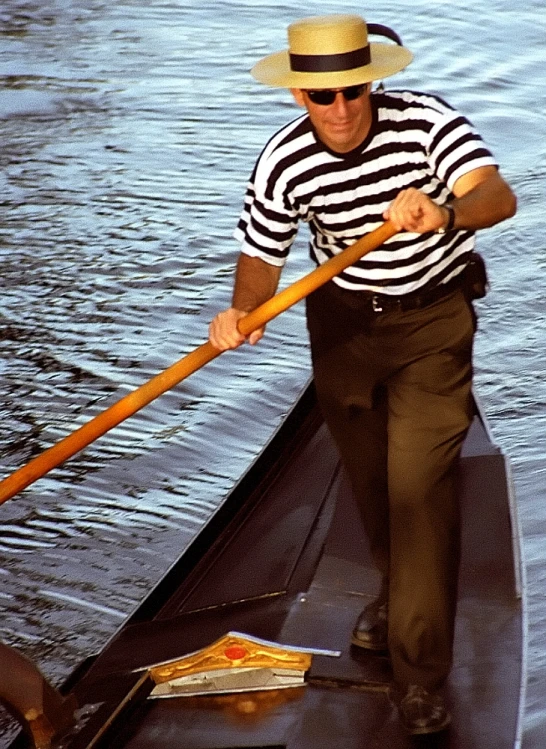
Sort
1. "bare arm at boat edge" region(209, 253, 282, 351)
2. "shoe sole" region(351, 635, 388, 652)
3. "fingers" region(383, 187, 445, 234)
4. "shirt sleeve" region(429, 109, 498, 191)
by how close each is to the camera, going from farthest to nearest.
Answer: "shoe sole" region(351, 635, 388, 652), "bare arm at boat edge" region(209, 253, 282, 351), "shirt sleeve" region(429, 109, 498, 191), "fingers" region(383, 187, 445, 234)

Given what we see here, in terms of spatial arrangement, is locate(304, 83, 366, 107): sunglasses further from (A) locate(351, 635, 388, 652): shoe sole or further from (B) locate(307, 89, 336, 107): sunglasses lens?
(A) locate(351, 635, 388, 652): shoe sole

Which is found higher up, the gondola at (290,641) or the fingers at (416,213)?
the fingers at (416,213)

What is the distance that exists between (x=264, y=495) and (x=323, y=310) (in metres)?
1.06

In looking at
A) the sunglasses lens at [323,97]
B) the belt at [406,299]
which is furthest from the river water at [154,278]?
the sunglasses lens at [323,97]

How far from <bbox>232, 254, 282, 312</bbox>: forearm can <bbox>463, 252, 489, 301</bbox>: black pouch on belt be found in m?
0.39

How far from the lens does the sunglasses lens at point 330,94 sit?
2658mm

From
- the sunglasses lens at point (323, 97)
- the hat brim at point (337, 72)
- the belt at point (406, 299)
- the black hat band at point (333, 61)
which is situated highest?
the black hat band at point (333, 61)

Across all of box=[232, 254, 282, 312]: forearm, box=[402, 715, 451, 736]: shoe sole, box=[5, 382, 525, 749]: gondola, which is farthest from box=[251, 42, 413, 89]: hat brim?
box=[402, 715, 451, 736]: shoe sole

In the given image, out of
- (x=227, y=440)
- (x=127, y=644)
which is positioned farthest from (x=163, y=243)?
(x=127, y=644)

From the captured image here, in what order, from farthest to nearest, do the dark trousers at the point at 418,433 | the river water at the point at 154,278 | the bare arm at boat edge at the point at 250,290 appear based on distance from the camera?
the river water at the point at 154,278, the bare arm at boat edge at the point at 250,290, the dark trousers at the point at 418,433

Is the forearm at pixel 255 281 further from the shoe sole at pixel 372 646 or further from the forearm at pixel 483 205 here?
the shoe sole at pixel 372 646

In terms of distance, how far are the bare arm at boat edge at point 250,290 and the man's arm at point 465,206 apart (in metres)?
0.43

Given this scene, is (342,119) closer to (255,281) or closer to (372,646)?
(255,281)

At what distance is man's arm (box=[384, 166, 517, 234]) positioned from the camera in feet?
8.24
